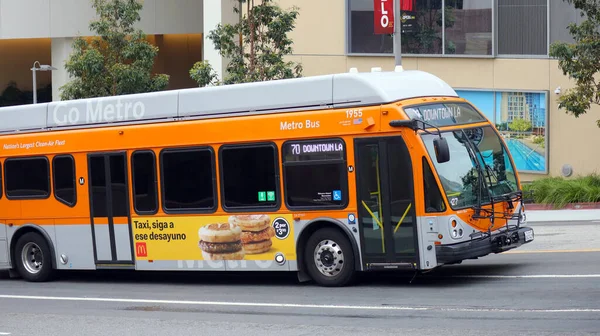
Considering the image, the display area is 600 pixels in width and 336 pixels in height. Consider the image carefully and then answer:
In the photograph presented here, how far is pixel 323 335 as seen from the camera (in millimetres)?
10320

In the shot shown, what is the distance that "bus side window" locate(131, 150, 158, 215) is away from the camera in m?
15.4

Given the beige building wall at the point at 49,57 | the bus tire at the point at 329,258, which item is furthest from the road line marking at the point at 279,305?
the beige building wall at the point at 49,57

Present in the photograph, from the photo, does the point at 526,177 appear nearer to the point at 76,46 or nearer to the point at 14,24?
the point at 76,46

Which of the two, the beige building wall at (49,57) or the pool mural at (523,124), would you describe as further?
the beige building wall at (49,57)

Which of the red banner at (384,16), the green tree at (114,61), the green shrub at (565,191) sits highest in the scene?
the red banner at (384,16)

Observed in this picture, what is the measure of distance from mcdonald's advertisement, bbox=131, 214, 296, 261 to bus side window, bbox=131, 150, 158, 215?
0.19 metres

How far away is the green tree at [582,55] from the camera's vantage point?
82.9 ft

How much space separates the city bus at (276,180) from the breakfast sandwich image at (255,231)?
0.02 m

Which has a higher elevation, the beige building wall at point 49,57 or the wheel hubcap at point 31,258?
the beige building wall at point 49,57

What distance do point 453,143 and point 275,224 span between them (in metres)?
2.79

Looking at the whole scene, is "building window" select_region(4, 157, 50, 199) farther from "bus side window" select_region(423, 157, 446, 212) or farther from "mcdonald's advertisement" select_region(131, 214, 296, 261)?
"bus side window" select_region(423, 157, 446, 212)

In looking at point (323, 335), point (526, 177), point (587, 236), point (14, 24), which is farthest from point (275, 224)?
point (14, 24)

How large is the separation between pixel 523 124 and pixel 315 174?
1909 cm

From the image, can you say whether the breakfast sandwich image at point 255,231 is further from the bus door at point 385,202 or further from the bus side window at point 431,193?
the bus side window at point 431,193
